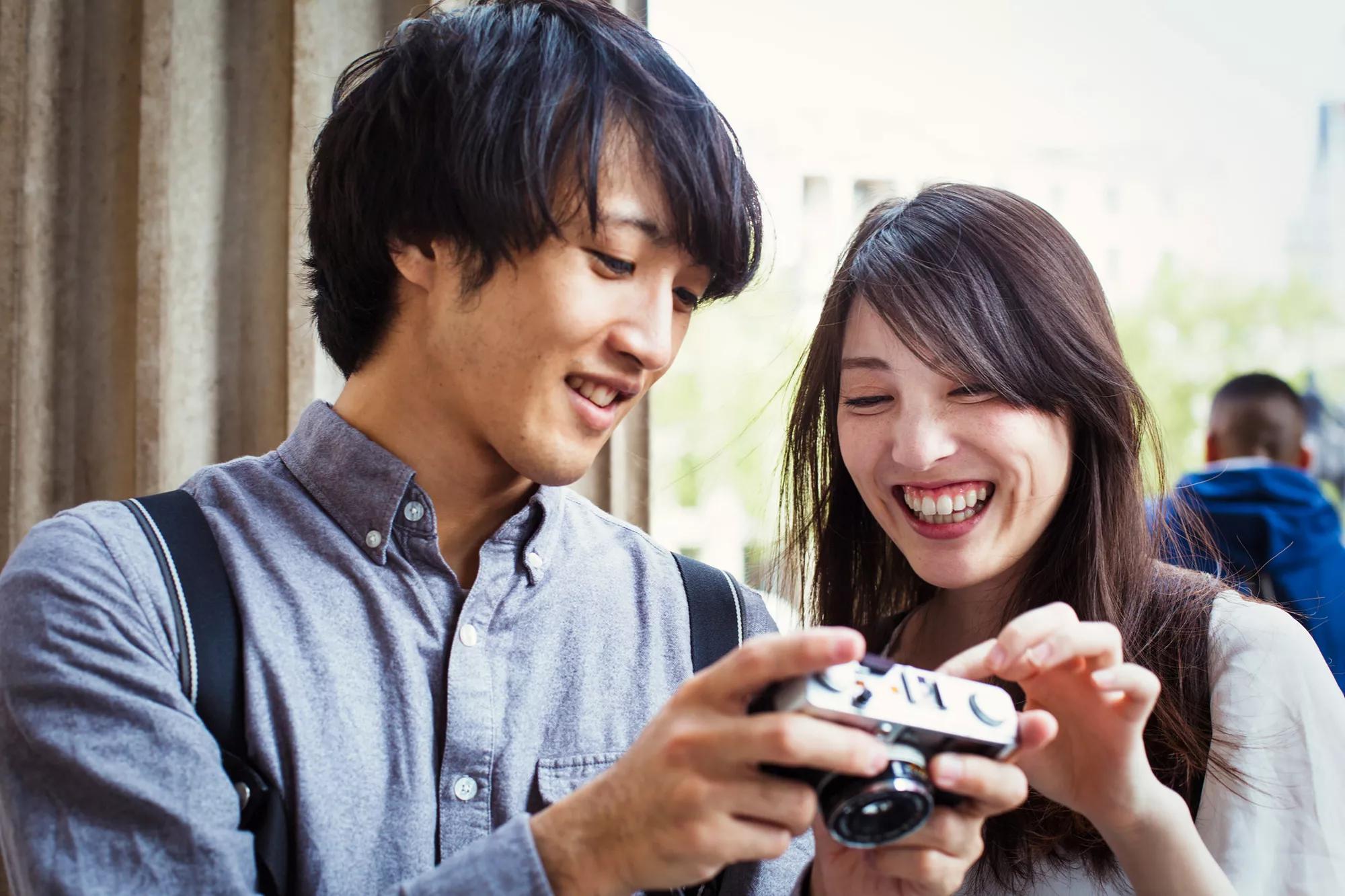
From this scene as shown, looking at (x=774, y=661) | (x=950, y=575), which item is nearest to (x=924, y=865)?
(x=774, y=661)

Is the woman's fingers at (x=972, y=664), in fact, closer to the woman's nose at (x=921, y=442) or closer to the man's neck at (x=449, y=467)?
the woman's nose at (x=921, y=442)

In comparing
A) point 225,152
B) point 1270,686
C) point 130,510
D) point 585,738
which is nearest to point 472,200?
point 130,510

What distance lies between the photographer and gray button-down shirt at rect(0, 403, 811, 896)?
3.11ft

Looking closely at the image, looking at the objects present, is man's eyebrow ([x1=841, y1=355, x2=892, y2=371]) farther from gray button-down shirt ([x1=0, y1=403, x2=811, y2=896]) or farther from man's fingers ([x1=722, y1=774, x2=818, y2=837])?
man's fingers ([x1=722, y1=774, x2=818, y2=837])

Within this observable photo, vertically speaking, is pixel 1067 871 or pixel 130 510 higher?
pixel 130 510

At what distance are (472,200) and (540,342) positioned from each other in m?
0.18

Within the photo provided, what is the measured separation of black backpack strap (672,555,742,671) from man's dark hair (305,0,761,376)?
35 centimetres

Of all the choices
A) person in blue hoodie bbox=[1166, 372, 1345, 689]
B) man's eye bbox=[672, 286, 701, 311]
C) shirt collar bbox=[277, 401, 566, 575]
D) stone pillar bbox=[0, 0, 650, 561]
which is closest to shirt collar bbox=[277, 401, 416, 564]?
shirt collar bbox=[277, 401, 566, 575]

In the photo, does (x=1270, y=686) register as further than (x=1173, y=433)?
No

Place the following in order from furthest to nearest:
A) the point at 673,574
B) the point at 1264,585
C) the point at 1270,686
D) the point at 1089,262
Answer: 1. the point at 1264,585
2. the point at 1089,262
3. the point at 673,574
4. the point at 1270,686

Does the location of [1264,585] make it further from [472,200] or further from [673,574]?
[472,200]

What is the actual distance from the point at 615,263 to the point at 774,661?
0.53 m

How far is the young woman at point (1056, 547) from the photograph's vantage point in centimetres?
121

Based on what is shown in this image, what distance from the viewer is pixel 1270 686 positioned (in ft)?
4.18
